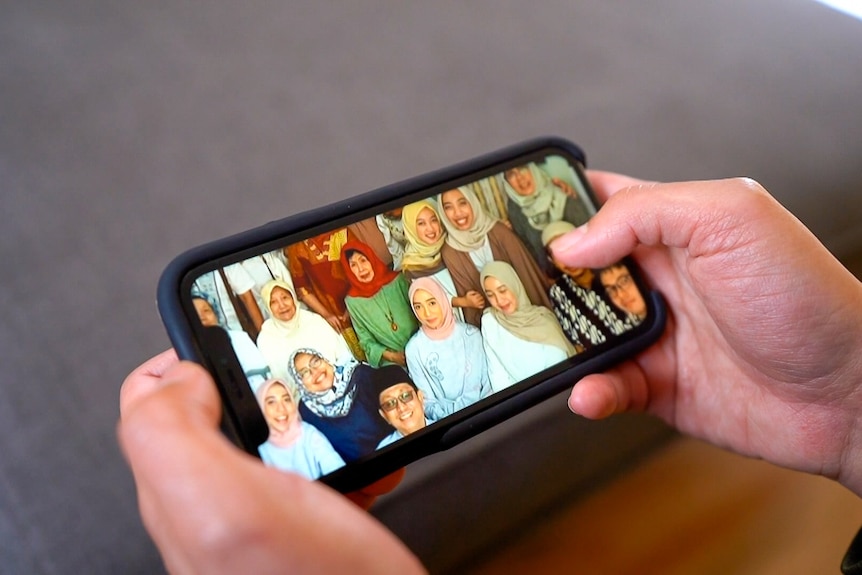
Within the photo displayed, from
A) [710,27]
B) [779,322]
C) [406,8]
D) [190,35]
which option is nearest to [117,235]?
[190,35]

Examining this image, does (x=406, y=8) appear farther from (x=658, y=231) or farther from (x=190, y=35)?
(x=658, y=231)

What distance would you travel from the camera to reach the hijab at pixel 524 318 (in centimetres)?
49

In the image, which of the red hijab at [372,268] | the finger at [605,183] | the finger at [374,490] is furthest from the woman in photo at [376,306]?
the finger at [605,183]

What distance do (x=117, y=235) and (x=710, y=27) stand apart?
70cm

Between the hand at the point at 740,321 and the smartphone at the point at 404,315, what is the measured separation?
0.11 ft

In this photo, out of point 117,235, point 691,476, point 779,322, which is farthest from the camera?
point 691,476

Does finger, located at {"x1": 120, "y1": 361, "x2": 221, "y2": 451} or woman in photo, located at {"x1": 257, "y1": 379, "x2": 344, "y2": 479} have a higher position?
finger, located at {"x1": 120, "y1": 361, "x2": 221, "y2": 451}

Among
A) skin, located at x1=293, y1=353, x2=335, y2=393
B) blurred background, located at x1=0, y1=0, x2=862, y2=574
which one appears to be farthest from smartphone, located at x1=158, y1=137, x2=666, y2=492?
blurred background, located at x1=0, y1=0, x2=862, y2=574

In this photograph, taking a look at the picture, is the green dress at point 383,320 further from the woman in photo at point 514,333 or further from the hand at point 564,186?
the hand at point 564,186

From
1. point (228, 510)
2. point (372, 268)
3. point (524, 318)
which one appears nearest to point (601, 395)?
point (524, 318)

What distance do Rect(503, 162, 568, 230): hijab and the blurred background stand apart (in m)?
0.16

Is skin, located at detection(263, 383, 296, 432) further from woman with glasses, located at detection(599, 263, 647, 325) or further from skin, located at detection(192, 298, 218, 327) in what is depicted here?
woman with glasses, located at detection(599, 263, 647, 325)

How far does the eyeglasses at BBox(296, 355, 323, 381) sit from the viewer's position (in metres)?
0.42

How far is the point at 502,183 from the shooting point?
1.73 ft
